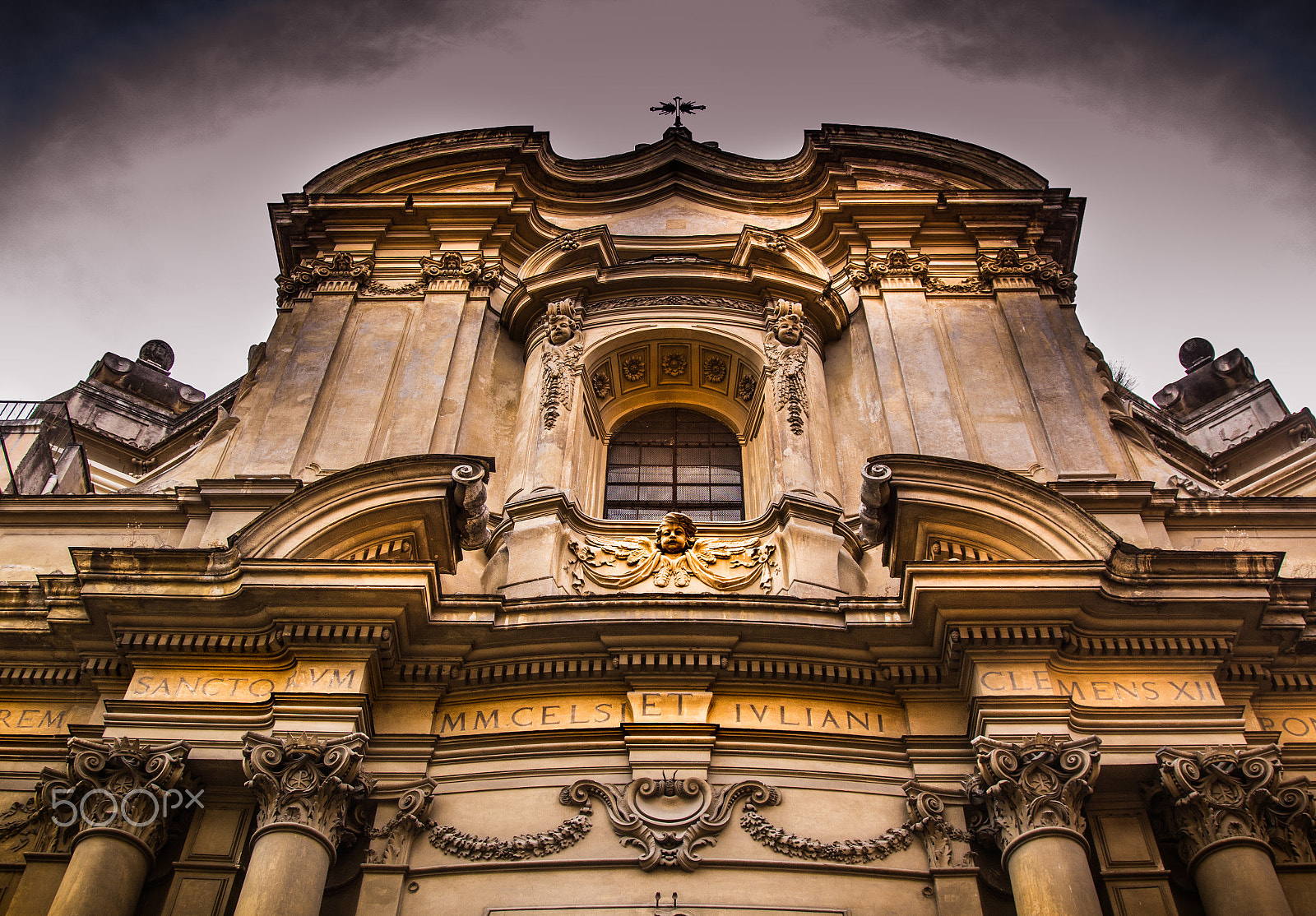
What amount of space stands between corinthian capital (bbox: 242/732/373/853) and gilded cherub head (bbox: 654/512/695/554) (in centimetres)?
364

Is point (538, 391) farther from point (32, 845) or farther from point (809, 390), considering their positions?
point (32, 845)

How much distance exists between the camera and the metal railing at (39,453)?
14.6 meters

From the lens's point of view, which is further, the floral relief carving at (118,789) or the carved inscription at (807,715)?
the carved inscription at (807,715)

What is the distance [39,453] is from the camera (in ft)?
49.8

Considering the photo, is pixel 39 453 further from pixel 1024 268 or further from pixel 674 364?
pixel 1024 268

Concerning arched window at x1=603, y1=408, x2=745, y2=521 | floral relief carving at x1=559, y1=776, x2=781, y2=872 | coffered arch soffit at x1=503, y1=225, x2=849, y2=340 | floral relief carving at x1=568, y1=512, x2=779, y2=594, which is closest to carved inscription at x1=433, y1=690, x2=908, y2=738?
floral relief carving at x1=559, y1=776, x2=781, y2=872

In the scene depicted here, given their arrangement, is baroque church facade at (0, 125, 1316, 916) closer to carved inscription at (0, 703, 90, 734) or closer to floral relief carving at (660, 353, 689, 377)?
carved inscription at (0, 703, 90, 734)

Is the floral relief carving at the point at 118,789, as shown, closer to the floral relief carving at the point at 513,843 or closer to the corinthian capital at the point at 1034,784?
the floral relief carving at the point at 513,843

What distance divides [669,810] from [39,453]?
30.7ft

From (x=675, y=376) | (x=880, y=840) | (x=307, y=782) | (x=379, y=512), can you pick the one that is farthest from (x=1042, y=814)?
(x=675, y=376)

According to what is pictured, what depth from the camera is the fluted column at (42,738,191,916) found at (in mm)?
9258

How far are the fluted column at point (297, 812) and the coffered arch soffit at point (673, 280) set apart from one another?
7.02 meters

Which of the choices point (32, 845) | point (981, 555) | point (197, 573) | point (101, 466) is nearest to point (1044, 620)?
point (981, 555)

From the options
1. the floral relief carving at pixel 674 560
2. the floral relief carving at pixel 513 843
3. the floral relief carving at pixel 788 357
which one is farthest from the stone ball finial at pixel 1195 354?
the floral relief carving at pixel 513 843
